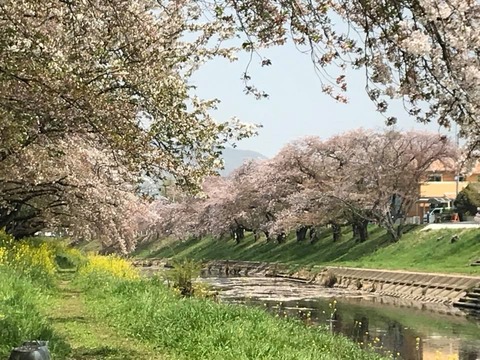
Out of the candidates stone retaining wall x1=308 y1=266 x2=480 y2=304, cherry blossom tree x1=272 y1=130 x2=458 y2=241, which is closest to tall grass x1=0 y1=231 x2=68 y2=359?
stone retaining wall x1=308 y1=266 x2=480 y2=304

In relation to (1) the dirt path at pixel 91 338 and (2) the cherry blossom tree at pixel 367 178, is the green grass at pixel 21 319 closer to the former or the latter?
(1) the dirt path at pixel 91 338

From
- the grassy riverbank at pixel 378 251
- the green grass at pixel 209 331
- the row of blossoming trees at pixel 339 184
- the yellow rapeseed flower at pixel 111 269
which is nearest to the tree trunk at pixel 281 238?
the row of blossoming trees at pixel 339 184

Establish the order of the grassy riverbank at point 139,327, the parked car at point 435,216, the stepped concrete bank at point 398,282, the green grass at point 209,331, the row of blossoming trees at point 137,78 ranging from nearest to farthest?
the row of blossoming trees at point 137,78
the grassy riverbank at point 139,327
the green grass at point 209,331
the stepped concrete bank at point 398,282
the parked car at point 435,216

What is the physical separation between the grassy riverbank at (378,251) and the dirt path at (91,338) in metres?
18.7

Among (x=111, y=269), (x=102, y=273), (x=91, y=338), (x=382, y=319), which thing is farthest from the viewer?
(x=111, y=269)

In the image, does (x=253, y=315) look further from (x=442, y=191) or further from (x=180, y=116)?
(x=442, y=191)

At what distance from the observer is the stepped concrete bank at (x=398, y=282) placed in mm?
22891

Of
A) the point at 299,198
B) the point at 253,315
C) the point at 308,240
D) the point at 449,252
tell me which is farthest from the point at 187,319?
the point at 308,240

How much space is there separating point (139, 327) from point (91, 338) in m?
0.94

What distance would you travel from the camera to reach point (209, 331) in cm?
966

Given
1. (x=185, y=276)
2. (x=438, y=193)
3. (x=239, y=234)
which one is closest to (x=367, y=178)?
(x=438, y=193)

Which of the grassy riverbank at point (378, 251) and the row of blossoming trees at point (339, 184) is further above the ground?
the row of blossoming trees at point (339, 184)

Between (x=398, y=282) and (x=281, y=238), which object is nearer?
(x=398, y=282)

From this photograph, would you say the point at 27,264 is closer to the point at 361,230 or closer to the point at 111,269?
the point at 111,269
